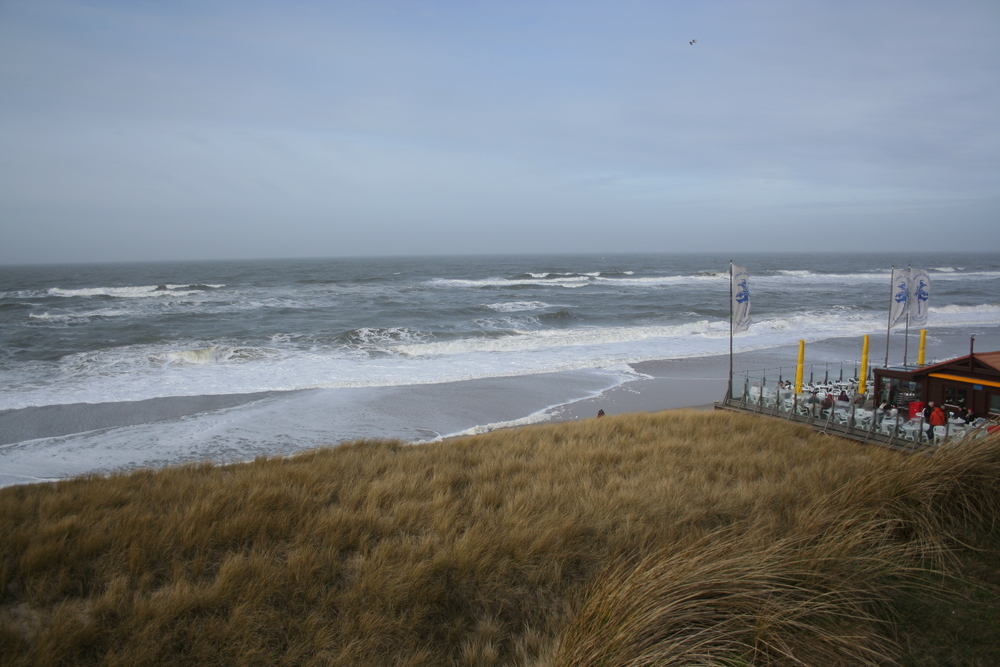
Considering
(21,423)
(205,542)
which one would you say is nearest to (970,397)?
(205,542)

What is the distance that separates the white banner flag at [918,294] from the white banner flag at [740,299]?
425cm

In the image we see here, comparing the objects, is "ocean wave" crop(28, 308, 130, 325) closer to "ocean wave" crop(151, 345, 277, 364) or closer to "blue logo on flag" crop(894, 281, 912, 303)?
"ocean wave" crop(151, 345, 277, 364)

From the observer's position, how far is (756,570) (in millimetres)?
3242

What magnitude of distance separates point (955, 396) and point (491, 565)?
10.2m

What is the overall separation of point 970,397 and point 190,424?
16794 millimetres

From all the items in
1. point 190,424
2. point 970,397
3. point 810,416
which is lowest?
point 190,424

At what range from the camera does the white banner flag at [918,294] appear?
46.6ft

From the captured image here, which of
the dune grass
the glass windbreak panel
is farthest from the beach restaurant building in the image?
the dune grass

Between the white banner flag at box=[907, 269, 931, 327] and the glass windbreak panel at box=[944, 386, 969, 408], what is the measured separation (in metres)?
4.88

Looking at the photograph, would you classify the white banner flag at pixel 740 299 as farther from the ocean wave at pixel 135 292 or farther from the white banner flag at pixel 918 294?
the ocean wave at pixel 135 292

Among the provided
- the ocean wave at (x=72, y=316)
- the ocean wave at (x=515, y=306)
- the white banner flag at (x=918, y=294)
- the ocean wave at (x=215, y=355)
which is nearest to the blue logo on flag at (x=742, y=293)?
the white banner flag at (x=918, y=294)

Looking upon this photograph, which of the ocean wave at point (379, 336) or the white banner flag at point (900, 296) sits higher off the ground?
the white banner flag at point (900, 296)

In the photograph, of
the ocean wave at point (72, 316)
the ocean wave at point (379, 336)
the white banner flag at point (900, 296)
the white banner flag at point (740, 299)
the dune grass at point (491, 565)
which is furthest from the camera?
the ocean wave at point (72, 316)

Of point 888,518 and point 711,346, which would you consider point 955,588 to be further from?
point 711,346
